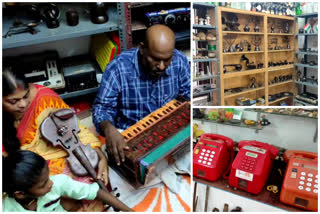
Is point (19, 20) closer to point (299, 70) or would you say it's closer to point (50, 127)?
point (50, 127)

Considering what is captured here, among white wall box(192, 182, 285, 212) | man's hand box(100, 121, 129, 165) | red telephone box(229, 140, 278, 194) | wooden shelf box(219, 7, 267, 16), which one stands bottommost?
white wall box(192, 182, 285, 212)

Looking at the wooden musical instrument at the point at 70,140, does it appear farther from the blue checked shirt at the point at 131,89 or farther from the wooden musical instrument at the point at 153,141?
the blue checked shirt at the point at 131,89

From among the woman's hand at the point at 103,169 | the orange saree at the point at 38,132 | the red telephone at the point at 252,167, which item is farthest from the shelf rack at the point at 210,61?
→ the orange saree at the point at 38,132

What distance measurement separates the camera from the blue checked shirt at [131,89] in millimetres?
1315

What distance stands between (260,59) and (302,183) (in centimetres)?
70

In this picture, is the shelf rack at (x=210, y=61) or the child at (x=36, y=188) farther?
the shelf rack at (x=210, y=61)

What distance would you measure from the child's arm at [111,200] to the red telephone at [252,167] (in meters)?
0.45

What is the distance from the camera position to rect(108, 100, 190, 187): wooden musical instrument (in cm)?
96

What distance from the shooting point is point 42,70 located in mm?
1493

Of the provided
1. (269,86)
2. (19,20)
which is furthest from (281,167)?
(19,20)

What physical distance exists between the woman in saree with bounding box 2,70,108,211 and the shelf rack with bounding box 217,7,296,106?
698 mm

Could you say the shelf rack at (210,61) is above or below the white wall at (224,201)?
above

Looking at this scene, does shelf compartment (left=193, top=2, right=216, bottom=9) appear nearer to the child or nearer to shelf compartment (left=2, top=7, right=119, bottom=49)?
shelf compartment (left=2, top=7, right=119, bottom=49)

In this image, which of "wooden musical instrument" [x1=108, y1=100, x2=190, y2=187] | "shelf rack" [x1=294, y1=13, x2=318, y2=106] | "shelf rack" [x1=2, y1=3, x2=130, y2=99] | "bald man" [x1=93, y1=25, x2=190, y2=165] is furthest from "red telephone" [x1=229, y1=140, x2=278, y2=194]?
"shelf rack" [x1=2, y1=3, x2=130, y2=99]
